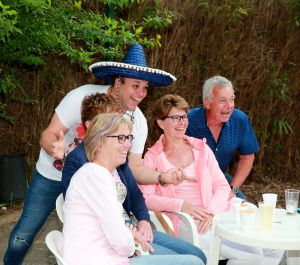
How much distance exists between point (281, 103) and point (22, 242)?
4.60 meters

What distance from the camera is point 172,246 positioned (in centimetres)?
312

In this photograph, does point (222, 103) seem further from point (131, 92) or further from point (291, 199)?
point (291, 199)

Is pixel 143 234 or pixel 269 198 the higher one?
pixel 269 198

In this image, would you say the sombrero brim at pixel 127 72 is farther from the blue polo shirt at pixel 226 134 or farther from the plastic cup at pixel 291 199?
the plastic cup at pixel 291 199

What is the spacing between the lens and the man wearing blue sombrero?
324cm

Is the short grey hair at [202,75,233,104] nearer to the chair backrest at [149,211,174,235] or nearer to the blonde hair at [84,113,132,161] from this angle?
the chair backrest at [149,211,174,235]

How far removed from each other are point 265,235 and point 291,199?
37 cm

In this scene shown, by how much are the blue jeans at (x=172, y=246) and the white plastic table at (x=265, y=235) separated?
9 centimetres

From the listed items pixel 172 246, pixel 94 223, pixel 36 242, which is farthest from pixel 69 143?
pixel 36 242

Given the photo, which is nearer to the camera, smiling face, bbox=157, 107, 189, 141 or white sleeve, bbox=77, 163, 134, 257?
white sleeve, bbox=77, 163, 134, 257

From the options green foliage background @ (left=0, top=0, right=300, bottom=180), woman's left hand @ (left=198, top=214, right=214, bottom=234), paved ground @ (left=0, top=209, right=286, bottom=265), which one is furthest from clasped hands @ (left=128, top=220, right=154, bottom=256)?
green foliage background @ (left=0, top=0, right=300, bottom=180)

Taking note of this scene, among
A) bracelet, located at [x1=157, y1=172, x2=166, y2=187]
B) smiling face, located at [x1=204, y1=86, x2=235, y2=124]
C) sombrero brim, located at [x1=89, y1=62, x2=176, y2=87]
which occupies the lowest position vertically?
bracelet, located at [x1=157, y1=172, x2=166, y2=187]

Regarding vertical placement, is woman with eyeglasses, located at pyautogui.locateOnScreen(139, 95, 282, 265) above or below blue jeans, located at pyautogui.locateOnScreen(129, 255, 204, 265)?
above

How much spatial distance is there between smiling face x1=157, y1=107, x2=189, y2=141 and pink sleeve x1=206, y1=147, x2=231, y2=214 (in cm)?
23
